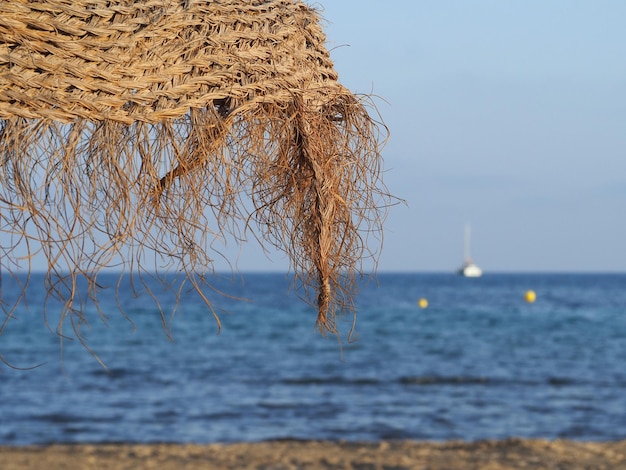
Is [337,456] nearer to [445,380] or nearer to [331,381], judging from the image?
[331,381]

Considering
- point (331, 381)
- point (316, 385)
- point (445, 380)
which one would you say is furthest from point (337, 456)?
point (445, 380)

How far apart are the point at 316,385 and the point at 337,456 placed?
7481mm

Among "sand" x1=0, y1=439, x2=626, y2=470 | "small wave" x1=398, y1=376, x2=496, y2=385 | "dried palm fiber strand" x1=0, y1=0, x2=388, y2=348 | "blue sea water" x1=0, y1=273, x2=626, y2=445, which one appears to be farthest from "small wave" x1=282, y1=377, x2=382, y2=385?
"dried palm fiber strand" x1=0, y1=0, x2=388, y2=348

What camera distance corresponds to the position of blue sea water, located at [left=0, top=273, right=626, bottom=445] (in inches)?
466

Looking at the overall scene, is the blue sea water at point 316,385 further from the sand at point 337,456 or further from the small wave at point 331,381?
the sand at point 337,456

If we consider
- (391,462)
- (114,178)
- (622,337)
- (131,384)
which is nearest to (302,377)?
(131,384)

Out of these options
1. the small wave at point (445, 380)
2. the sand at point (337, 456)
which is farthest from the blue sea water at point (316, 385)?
the sand at point (337, 456)

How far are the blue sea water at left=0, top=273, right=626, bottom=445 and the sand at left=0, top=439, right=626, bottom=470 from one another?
64.9 inches

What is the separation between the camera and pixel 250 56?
1.33 meters

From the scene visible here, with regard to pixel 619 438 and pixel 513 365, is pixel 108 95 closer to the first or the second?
pixel 619 438

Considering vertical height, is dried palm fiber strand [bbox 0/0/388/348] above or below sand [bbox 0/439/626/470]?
above

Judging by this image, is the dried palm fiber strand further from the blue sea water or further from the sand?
the sand

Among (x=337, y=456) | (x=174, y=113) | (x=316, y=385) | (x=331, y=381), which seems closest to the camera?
(x=174, y=113)

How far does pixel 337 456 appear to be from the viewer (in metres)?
8.75
